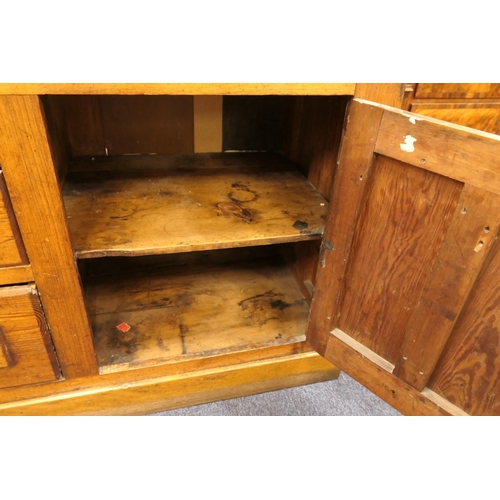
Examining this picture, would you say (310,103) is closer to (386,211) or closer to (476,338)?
(386,211)

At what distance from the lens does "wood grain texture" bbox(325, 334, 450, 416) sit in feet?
3.00

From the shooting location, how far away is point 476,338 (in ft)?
2.58

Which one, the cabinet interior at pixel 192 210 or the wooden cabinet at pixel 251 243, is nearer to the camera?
the wooden cabinet at pixel 251 243

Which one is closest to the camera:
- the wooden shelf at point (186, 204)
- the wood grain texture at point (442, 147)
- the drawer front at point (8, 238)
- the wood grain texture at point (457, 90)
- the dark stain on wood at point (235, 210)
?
the wood grain texture at point (442, 147)

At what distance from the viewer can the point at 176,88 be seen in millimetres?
732

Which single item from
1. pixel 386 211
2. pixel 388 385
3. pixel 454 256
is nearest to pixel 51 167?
pixel 386 211

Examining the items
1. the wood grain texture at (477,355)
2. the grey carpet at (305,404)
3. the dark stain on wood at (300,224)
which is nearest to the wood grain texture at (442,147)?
the wood grain texture at (477,355)

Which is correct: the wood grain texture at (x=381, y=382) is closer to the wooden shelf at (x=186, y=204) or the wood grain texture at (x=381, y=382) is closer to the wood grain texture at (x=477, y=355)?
the wood grain texture at (x=477, y=355)

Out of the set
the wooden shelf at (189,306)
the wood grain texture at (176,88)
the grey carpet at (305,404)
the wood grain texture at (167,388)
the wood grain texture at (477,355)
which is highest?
the wood grain texture at (176,88)

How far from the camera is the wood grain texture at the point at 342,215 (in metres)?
0.79

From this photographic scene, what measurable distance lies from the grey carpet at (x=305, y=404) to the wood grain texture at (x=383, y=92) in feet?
3.02

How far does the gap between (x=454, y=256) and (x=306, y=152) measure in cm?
68

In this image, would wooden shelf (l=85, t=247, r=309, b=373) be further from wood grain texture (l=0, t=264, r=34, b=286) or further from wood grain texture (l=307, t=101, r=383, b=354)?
wood grain texture (l=0, t=264, r=34, b=286)

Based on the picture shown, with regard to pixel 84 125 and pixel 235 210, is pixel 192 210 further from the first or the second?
pixel 84 125
